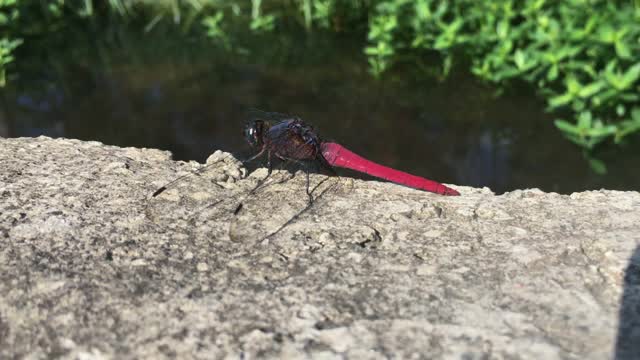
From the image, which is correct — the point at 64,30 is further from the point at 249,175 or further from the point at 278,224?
the point at 278,224

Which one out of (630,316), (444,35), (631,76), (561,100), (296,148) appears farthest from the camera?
(444,35)

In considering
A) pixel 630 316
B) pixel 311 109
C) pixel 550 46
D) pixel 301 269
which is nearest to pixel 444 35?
pixel 550 46

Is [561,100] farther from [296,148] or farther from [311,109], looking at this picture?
[296,148]

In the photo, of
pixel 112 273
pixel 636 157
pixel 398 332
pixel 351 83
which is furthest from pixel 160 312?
pixel 351 83

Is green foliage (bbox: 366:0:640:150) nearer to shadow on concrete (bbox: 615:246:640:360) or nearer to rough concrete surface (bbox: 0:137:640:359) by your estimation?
rough concrete surface (bbox: 0:137:640:359)

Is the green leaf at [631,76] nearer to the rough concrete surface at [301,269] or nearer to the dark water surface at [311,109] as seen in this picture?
the dark water surface at [311,109]

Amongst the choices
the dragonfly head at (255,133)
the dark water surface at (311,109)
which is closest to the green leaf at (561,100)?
the dark water surface at (311,109)
